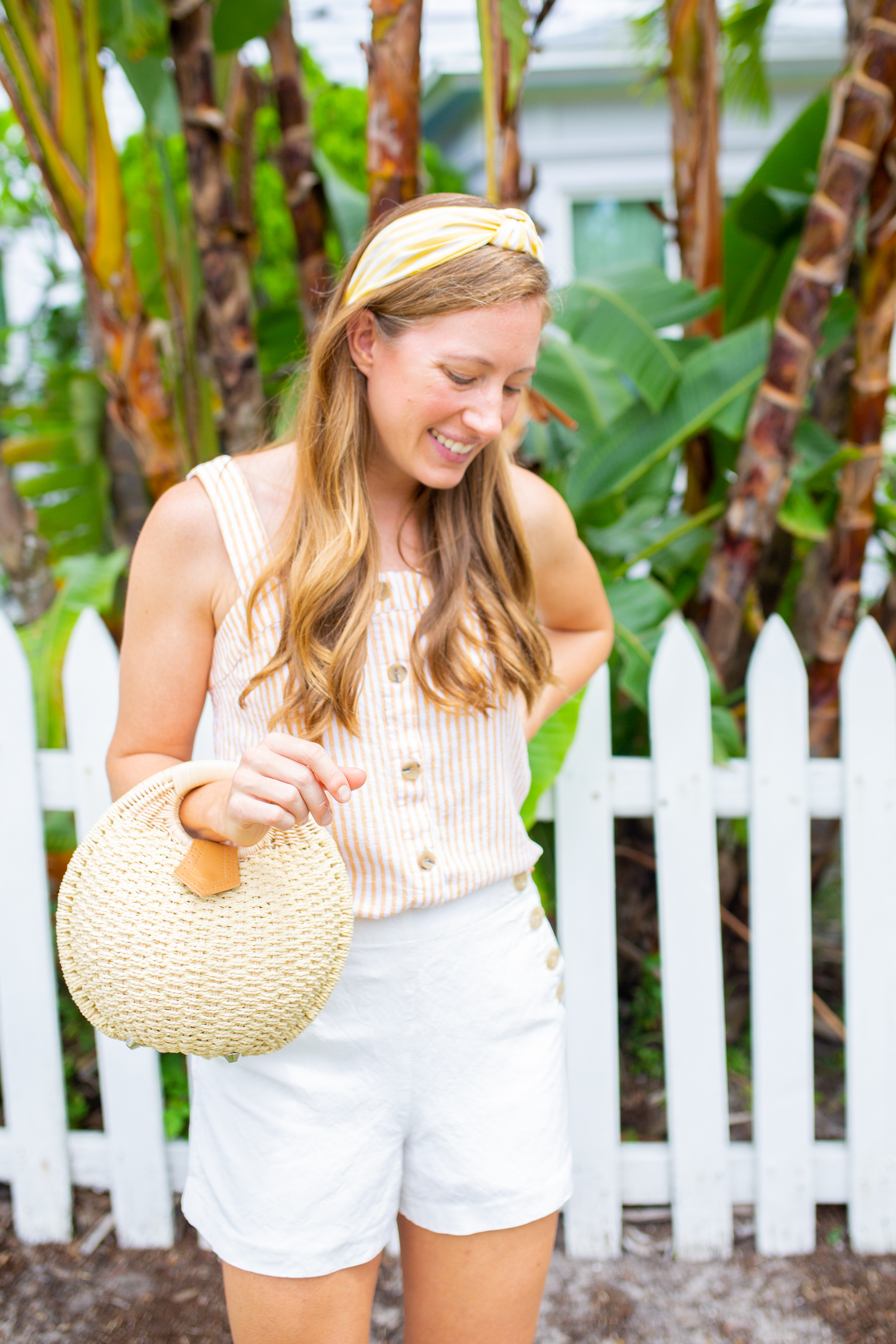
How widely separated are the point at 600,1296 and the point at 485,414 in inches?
71.8

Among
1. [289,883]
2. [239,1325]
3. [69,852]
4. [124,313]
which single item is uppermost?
[124,313]

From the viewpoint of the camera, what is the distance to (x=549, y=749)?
199cm

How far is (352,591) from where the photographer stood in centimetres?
121

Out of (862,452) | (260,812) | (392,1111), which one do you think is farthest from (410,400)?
(862,452)

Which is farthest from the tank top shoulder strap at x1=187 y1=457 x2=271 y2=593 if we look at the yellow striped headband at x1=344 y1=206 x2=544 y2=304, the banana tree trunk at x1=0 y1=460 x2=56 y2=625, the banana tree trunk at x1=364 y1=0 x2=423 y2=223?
the banana tree trunk at x1=0 y1=460 x2=56 y2=625

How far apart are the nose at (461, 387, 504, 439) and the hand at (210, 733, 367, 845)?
0.42 meters

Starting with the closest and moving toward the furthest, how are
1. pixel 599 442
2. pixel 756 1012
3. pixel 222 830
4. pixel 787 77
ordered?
pixel 222 830
pixel 756 1012
pixel 599 442
pixel 787 77

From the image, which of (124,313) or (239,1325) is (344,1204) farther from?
(124,313)

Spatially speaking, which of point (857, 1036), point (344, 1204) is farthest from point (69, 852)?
point (857, 1036)

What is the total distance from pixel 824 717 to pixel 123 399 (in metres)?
1.88

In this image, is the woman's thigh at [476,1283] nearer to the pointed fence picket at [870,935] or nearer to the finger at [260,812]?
the finger at [260,812]

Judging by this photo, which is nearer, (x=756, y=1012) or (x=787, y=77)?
(x=756, y=1012)

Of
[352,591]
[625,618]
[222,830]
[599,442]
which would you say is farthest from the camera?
[599,442]

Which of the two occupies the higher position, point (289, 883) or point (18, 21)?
point (18, 21)
